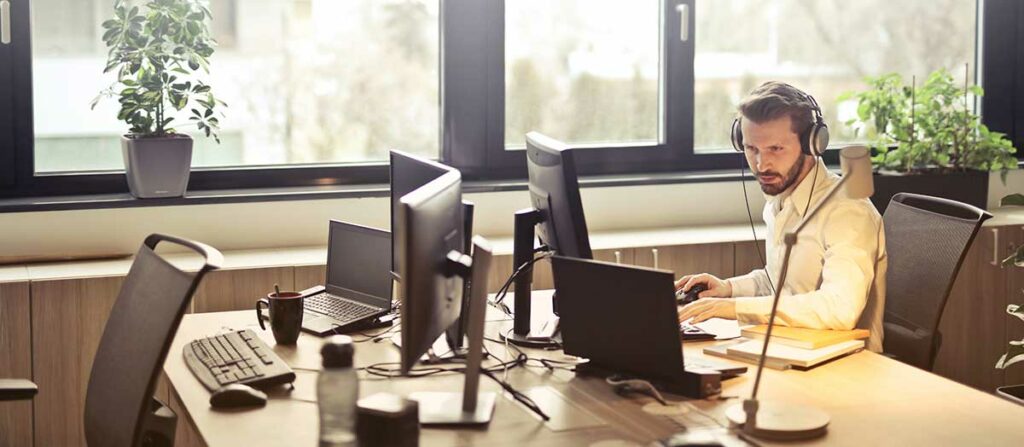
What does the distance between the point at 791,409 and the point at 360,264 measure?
4.04 ft

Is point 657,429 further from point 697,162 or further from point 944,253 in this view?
point 697,162

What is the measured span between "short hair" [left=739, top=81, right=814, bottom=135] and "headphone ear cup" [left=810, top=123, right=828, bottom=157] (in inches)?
1.8

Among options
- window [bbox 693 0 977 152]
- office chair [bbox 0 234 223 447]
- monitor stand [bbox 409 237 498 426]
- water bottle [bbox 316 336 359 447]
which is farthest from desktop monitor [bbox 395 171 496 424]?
window [bbox 693 0 977 152]

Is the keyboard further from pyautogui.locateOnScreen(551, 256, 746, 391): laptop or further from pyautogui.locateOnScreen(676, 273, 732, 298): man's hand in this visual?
pyautogui.locateOnScreen(676, 273, 732, 298): man's hand

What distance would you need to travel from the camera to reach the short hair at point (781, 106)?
9.00 feet

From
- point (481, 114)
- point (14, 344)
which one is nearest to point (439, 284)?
point (14, 344)

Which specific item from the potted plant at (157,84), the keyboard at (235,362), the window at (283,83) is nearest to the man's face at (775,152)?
the keyboard at (235,362)

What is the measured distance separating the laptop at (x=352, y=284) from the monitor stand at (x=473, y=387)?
26.3 inches

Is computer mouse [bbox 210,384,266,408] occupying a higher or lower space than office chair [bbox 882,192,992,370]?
lower

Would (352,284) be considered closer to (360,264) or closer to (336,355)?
(360,264)

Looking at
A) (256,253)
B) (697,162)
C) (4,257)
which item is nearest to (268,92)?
(256,253)

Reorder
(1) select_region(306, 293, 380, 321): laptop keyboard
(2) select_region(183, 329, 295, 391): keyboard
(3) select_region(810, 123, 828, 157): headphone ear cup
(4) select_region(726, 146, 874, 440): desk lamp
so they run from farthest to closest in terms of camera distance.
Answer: (1) select_region(306, 293, 380, 321): laptop keyboard
(3) select_region(810, 123, 828, 157): headphone ear cup
(2) select_region(183, 329, 295, 391): keyboard
(4) select_region(726, 146, 874, 440): desk lamp

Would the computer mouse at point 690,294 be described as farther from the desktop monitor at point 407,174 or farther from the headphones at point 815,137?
the desktop monitor at point 407,174

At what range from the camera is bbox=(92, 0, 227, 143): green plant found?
3441 millimetres
